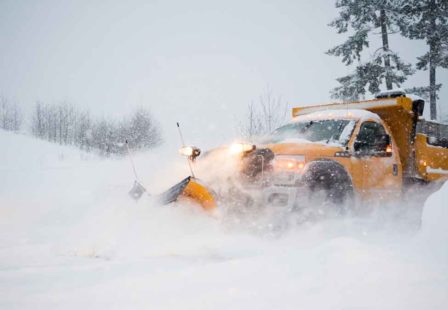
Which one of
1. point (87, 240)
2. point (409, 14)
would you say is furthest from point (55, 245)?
point (409, 14)

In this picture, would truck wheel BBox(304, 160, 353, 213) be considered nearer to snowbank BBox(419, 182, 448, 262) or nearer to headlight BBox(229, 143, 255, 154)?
headlight BBox(229, 143, 255, 154)

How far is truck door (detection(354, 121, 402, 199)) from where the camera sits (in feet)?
16.8

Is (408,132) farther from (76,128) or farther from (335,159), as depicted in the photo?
(76,128)

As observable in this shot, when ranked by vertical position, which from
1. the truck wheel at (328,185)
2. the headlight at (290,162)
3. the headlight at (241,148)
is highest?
the headlight at (241,148)

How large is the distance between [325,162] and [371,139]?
4.52ft

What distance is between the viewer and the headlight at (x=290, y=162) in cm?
458

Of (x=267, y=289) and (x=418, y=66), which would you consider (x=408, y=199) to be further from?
(x=418, y=66)

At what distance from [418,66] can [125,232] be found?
21.3m

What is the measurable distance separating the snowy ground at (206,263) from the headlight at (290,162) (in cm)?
83

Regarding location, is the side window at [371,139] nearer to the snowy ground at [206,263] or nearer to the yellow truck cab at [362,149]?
the yellow truck cab at [362,149]

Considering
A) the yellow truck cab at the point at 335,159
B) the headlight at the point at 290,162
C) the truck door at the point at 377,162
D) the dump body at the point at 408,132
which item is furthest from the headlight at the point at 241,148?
the dump body at the point at 408,132

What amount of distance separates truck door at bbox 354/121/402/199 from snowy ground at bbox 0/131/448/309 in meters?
0.64

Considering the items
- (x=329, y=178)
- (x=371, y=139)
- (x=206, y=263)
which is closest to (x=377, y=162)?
(x=371, y=139)

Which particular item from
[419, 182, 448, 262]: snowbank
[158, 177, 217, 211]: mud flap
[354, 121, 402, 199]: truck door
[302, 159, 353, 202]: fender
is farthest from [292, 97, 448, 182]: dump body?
[158, 177, 217, 211]: mud flap
